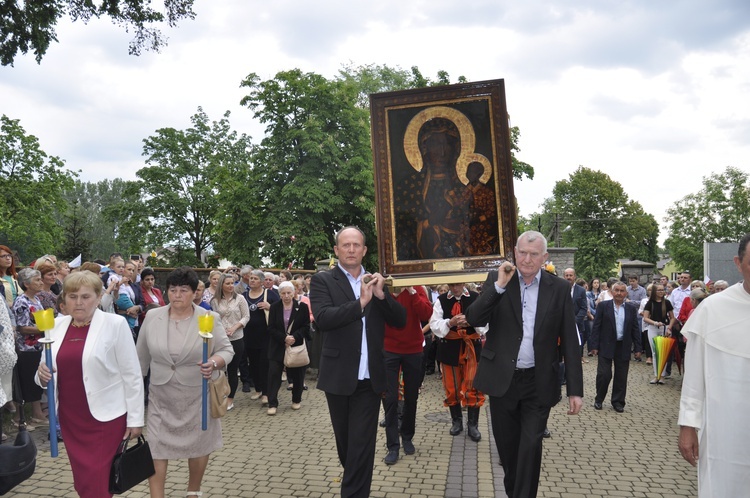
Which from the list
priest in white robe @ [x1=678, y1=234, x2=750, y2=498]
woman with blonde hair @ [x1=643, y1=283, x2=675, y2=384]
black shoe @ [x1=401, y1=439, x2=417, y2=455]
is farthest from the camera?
woman with blonde hair @ [x1=643, y1=283, x2=675, y2=384]

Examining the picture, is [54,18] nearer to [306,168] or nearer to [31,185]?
[306,168]

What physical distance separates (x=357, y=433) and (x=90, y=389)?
1.81 meters

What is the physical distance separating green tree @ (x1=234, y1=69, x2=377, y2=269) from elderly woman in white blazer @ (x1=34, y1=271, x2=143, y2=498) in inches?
1063

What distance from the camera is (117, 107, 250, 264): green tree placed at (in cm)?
4381

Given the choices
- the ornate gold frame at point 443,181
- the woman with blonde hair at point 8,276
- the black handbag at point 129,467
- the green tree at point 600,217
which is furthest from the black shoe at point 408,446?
the green tree at point 600,217

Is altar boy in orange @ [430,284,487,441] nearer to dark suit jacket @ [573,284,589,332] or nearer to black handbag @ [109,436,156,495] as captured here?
black handbag @ [109,436,156,495]

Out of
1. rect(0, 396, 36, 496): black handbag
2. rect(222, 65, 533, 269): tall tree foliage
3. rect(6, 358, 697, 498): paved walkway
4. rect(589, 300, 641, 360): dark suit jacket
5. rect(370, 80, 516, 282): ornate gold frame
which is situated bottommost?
rect(6, 358, 697, 498): paved walkway

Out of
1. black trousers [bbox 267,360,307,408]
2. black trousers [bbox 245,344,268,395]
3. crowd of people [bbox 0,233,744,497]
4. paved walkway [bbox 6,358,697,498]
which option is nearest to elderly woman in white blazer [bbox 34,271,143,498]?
crowd of people [bbox 0,233,744,497]

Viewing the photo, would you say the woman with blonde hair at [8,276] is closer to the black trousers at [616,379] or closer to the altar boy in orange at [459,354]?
Answer: the altar boy in orange at [459,354]

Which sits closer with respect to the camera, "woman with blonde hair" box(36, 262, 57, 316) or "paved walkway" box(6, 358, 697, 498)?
"paved walkway" box(6, 358, 697, 498)

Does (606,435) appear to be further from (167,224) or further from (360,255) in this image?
(167,224)

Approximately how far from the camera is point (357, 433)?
451cm

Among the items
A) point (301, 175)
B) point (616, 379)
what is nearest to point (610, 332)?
point (616, 379)

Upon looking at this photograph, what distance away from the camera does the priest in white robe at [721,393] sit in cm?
346
